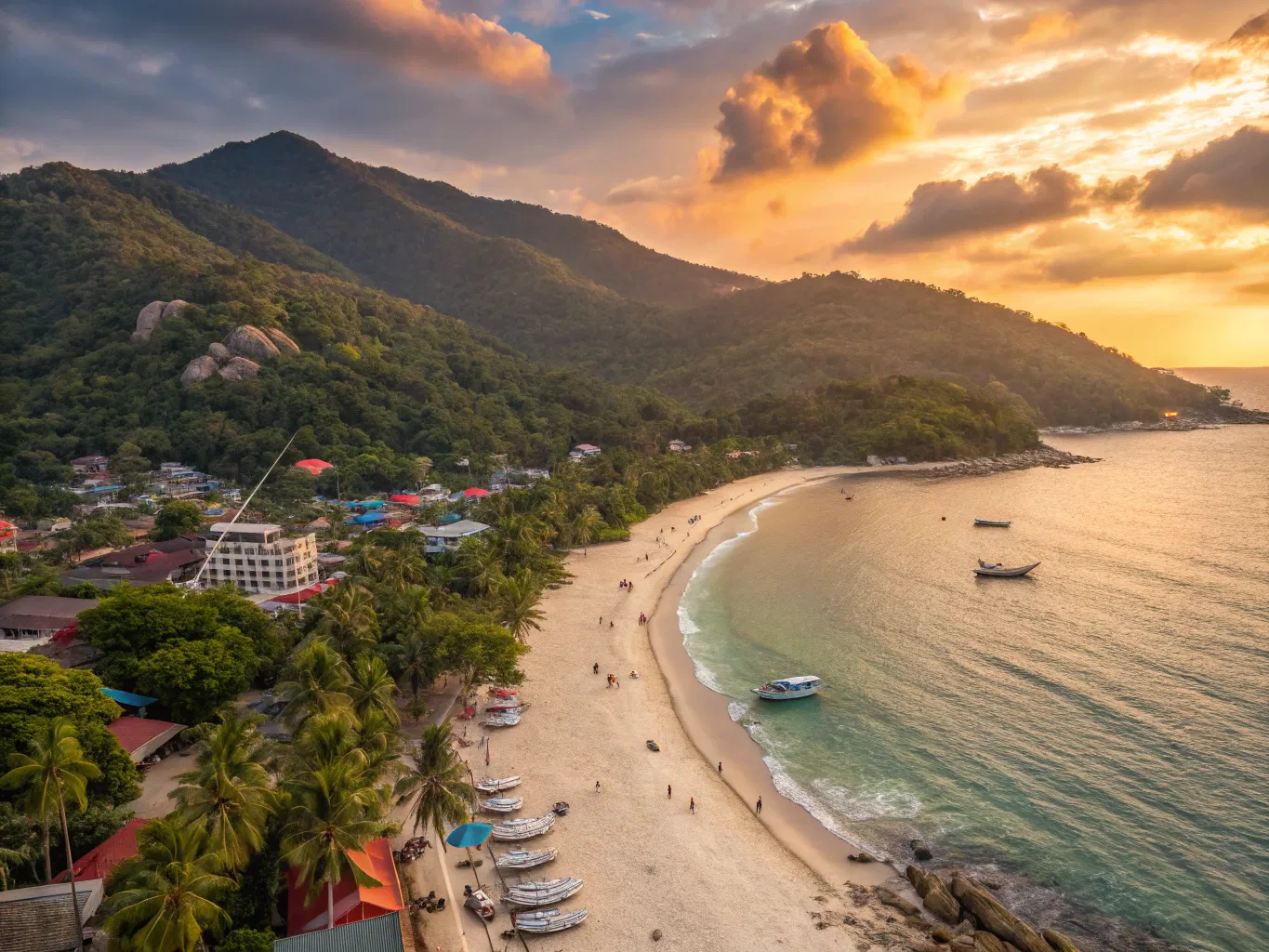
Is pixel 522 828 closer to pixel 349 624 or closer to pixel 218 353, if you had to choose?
pixel 349 624

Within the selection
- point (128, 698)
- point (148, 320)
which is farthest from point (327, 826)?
point (148, 320)

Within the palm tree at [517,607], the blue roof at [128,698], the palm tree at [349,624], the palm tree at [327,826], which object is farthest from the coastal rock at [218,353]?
the palm tree at [327,826]

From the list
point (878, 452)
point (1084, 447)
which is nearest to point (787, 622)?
point (878, 452)

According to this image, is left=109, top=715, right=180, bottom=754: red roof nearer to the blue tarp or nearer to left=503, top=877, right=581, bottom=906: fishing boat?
the blue tarp

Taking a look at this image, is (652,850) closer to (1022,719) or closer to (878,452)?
(1022,719)

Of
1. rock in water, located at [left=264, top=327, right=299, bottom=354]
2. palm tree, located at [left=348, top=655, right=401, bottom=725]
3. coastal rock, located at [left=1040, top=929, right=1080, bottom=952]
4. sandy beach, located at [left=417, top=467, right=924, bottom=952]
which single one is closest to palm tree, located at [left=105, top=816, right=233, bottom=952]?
sandy beach, located at [left=417, top=467, right=924, bottom=952]
